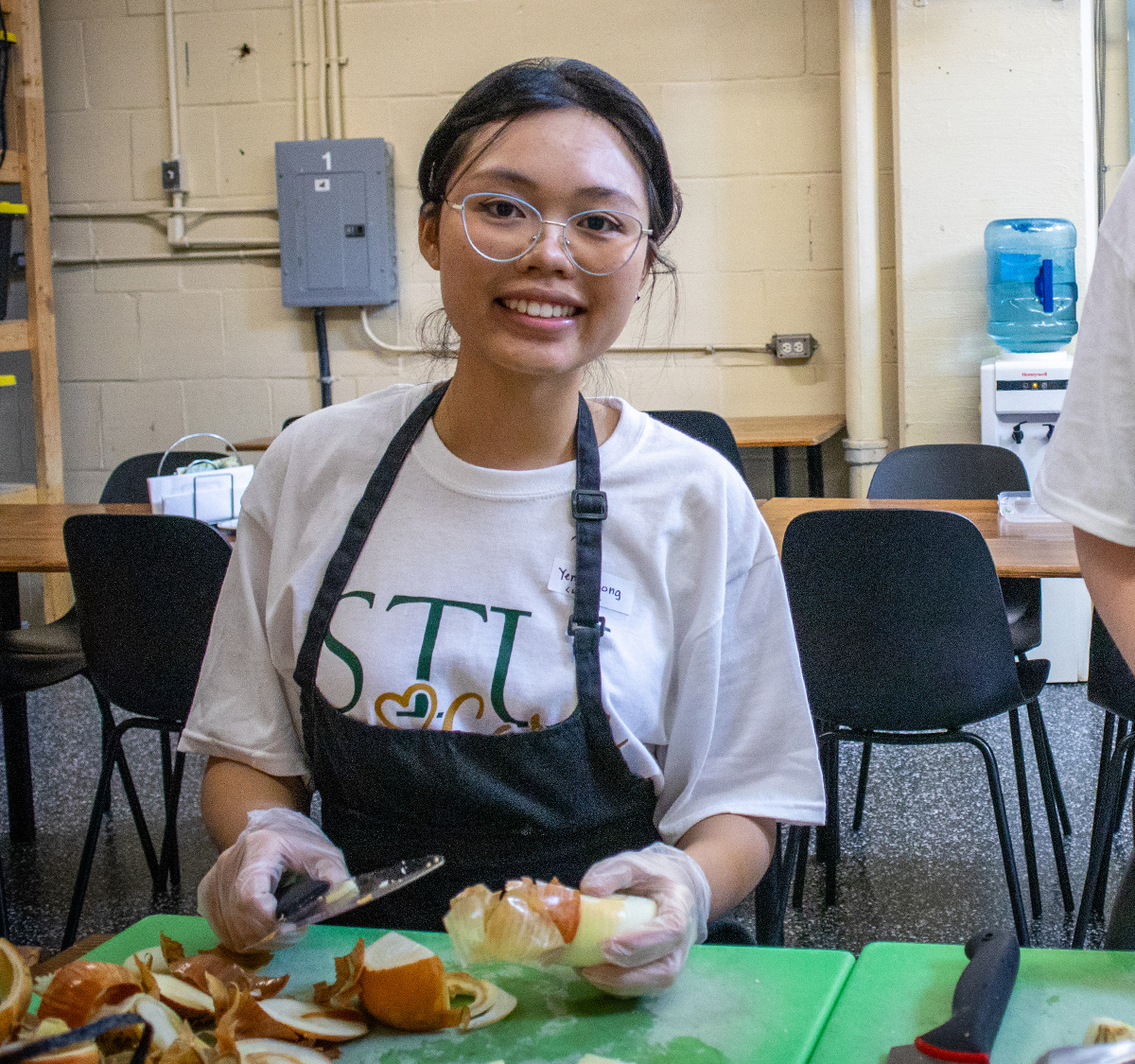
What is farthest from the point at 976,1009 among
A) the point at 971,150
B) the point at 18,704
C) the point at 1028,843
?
the point at 971,150

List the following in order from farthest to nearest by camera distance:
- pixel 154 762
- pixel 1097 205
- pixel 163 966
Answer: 1. pixel 1097 205
2. pixel 154 762
3. pixel 163 966

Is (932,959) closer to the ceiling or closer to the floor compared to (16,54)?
closer to the floor

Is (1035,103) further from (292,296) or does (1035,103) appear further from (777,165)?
(292,296)

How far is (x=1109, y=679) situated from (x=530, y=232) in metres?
1.68

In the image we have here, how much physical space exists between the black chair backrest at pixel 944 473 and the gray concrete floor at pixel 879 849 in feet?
2.49

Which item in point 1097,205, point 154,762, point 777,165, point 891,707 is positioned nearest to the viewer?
point 891,707

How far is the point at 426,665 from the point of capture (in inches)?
44.6

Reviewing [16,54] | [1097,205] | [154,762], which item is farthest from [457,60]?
[154,762]

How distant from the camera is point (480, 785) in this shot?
112 centimetres

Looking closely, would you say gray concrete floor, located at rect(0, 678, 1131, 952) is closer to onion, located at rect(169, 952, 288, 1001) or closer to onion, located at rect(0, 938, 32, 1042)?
onion, located at rect(169, 952, 288, 1001)

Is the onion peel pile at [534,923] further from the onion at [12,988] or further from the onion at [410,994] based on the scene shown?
the onion at [12,988]

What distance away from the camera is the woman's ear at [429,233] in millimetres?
1210

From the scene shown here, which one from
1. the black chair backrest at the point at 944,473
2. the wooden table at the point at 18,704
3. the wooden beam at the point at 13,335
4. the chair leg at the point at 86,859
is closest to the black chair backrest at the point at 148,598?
the chair leg at the point at 86,859

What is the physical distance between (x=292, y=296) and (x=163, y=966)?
4.05 m
